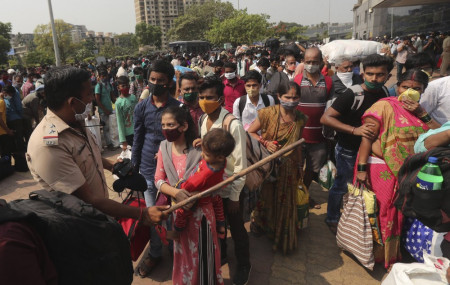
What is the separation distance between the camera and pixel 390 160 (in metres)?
2.57

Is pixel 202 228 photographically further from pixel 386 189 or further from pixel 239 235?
pixel 386 189

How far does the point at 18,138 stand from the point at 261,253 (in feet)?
19.0

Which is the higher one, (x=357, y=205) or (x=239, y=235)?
Result: (x=357, y=205)

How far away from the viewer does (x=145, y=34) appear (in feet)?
306

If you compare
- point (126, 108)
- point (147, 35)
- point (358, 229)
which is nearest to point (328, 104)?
point (358, 229)

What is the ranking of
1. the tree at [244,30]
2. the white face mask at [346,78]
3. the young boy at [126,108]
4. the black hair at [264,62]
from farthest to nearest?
1. the tree at [244,30]
2. the black hair at [264,62]
3. the young boy at [126,108]
4. the white face mask at [346,78]

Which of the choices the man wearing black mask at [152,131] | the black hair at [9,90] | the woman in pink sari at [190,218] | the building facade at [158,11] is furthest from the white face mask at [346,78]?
the building facade at [158,11]

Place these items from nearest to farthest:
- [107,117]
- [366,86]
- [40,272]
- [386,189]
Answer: [40,272]
[386,189]
[366,86]
[107,117]

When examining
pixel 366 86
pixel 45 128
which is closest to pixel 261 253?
pixel 366 86

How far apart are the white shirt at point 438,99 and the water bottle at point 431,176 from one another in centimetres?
135

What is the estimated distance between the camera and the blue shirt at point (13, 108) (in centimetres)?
602

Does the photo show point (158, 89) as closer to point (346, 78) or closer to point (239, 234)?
point (239, 234)

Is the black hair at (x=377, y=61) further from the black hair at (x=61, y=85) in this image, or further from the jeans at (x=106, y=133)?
the jeans at (x=106, y=133)

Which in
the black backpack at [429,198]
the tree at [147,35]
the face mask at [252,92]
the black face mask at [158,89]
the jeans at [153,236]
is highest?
the tree at [147,35]
